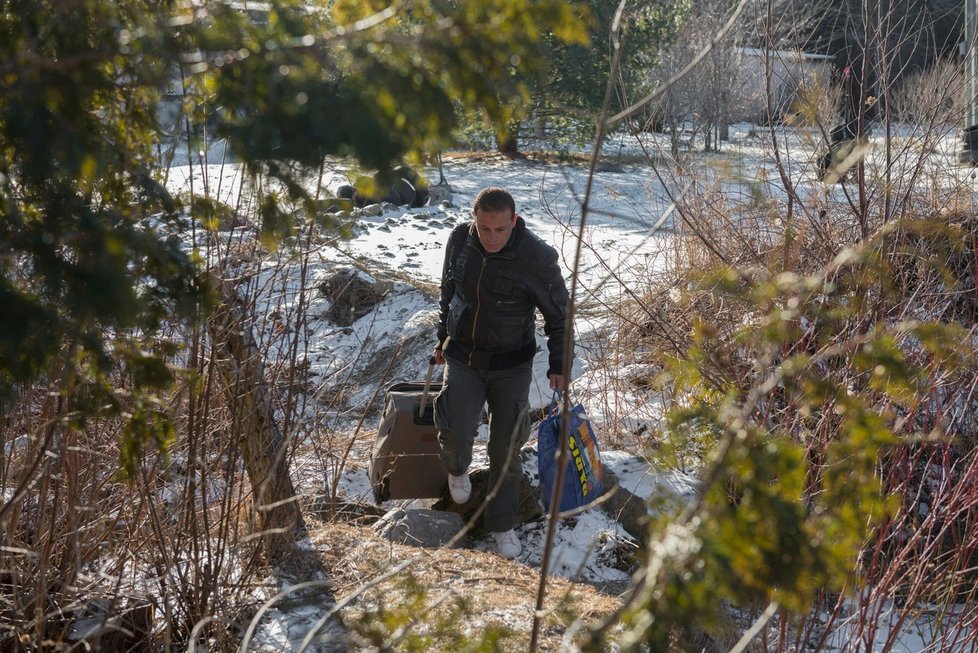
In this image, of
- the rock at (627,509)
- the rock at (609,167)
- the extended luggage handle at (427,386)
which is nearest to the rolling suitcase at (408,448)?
the extended luggage handle at (427,386)

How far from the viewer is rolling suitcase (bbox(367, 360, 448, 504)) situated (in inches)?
206

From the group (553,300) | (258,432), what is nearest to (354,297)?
(553,300)

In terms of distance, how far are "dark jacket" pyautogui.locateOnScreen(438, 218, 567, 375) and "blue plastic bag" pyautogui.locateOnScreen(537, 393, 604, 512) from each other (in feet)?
0.89

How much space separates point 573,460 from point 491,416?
0.56 metres

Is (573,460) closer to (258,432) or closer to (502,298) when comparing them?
(502,298)

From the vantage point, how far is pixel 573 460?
4.63m

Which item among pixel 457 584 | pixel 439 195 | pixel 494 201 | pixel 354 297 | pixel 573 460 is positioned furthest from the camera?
pixel 439 195

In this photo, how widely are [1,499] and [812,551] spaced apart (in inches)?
97.8

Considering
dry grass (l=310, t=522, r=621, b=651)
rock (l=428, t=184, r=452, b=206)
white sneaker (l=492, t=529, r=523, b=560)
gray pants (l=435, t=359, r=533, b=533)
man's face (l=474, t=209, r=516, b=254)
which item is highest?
man's face (l=474, t=209, r=516, b=254)

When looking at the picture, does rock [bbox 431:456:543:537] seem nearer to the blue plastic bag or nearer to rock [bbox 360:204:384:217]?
the blue plastic bag

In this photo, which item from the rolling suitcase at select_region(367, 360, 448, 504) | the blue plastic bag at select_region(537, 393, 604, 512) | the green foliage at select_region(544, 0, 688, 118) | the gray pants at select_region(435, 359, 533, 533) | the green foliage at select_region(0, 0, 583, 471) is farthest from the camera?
the green foliage at select_region(544, 0, 688, 118)

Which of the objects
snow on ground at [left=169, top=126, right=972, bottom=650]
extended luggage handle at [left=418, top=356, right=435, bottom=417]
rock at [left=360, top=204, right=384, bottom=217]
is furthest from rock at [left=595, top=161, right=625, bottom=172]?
extended luggage handle at [left=418, top=356, right=435, bottom=417]

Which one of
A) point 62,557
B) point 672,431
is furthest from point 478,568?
point 672,431

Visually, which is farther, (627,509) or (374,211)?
(374,211)
